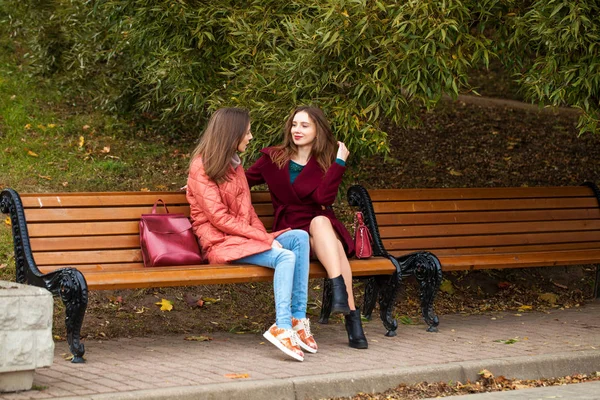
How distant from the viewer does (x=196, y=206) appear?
6781mm

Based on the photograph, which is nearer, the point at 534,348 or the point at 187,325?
the point at 534,348

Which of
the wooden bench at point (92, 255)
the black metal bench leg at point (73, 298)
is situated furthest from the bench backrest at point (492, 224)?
the black metal bench leg at point (73, 298)

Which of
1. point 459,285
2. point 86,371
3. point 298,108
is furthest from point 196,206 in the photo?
point 459,285

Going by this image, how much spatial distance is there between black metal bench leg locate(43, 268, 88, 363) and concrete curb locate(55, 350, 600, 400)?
93cm

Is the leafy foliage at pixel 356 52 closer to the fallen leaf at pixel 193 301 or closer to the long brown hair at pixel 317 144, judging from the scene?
the long brown hair at pixel 317 144

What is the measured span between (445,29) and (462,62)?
43 cm

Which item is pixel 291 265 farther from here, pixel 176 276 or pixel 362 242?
pixel 362 242

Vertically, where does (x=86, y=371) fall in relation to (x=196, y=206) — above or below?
below

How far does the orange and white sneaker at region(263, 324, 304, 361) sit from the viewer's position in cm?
611

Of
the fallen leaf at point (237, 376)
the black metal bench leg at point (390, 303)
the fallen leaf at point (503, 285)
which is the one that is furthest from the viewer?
the fallen leaf at point (503, 285)

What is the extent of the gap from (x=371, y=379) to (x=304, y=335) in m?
0.85

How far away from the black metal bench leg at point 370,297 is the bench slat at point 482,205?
0.59 m

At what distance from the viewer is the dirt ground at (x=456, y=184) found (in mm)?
7594

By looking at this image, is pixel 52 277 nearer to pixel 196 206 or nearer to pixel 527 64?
pixel 196 206
